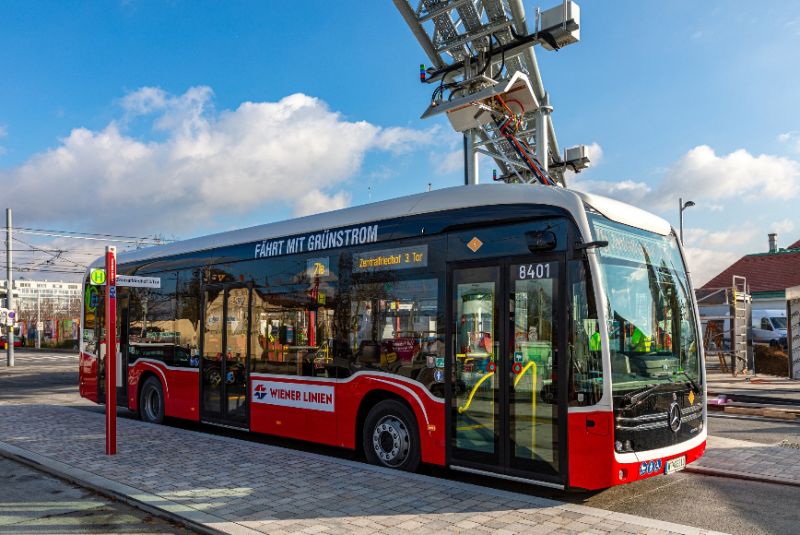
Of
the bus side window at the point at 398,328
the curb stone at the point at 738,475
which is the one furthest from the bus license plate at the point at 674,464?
the bus side window at the point at 398,328

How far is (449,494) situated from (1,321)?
35.2 meters

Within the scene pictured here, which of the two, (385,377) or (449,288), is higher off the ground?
(449,288)

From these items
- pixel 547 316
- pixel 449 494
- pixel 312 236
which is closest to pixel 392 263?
pixel 312 236

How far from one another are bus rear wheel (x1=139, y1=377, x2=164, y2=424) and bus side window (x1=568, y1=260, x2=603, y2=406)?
26.5 feet

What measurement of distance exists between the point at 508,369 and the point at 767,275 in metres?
40.4

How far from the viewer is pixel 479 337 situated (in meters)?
6.91

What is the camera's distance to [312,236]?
9.15 metres

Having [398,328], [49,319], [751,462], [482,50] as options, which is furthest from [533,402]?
[49,319]

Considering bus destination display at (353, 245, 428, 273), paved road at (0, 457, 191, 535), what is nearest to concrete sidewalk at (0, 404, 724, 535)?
paved road at (0, 457, 191, 535)

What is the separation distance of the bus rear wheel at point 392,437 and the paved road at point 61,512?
106 inches

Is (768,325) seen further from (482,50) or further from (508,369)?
(508,369)

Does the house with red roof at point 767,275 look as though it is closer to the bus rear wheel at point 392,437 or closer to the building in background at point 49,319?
the bus rear wheel at point 392,437

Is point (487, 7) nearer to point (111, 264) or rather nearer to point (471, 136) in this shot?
point (471, 136)

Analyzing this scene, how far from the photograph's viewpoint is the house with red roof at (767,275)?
36.9 m
